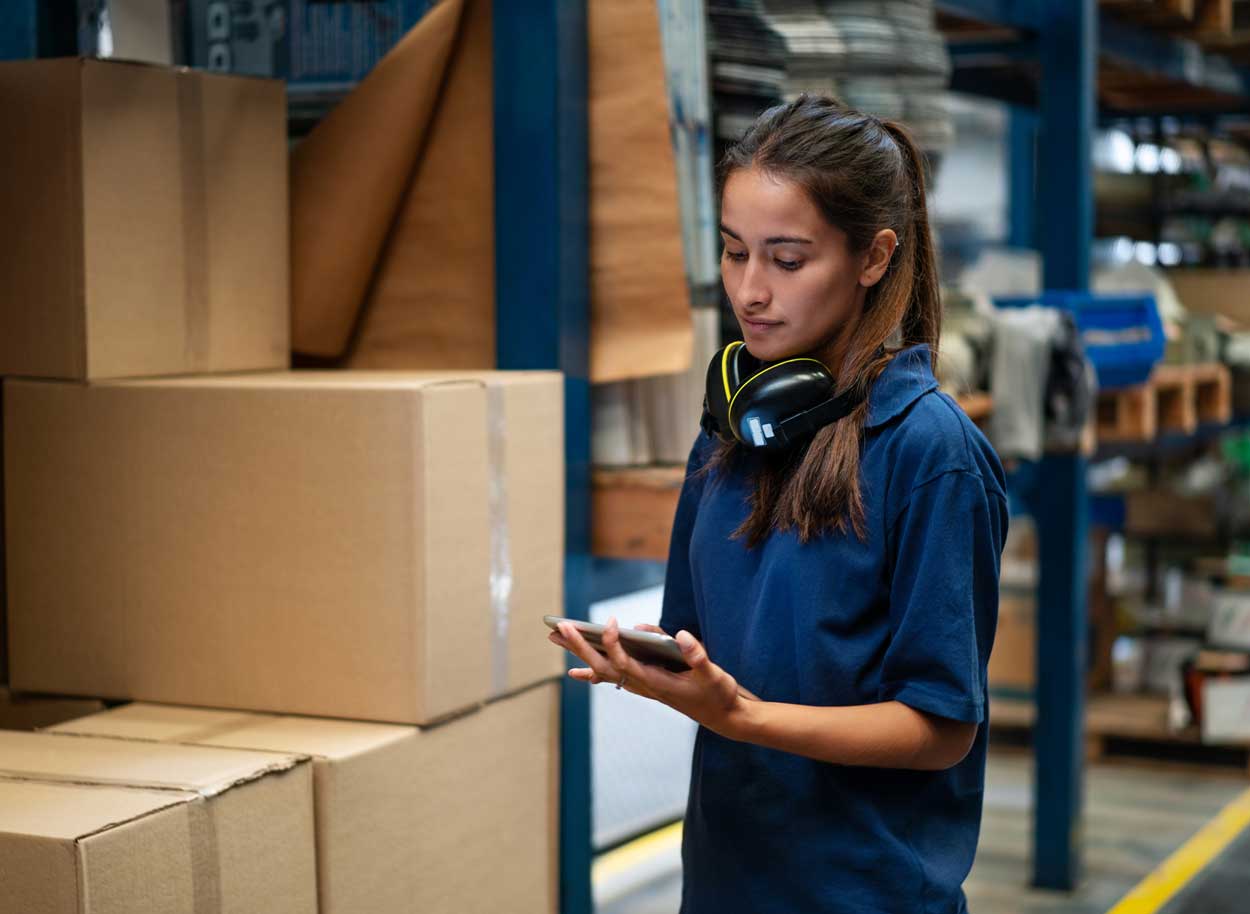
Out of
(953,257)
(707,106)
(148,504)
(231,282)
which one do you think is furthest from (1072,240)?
(953,257)

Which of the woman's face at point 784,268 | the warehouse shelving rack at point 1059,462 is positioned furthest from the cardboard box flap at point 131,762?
the warehouse shelving rack at point 1059,462

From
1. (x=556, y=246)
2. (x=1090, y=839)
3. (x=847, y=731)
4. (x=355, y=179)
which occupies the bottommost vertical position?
(x=1090, y=839)

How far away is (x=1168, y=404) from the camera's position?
18.8 feet

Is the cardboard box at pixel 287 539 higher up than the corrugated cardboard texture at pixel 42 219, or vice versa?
the corrugated cardboard texture at pixel 42 219

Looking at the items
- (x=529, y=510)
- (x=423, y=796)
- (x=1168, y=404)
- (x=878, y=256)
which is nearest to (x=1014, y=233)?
(x=1168, y=404)

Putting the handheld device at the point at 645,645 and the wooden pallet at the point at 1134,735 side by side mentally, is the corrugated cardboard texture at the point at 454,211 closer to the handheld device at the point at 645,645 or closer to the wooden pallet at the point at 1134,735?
the handheld device at the point at 645,645

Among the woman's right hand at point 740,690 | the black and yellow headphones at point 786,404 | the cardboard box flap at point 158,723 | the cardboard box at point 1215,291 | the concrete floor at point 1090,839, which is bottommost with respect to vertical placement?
the concrete floor at point 1090,839

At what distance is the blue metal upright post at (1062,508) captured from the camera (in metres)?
5.10

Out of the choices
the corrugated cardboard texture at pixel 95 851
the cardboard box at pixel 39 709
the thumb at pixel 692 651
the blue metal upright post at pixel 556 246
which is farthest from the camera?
the blue metal upright post at pixel 556 246

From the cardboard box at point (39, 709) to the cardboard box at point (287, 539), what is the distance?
0.13 feet

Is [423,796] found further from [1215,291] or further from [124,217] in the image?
[1215,291]

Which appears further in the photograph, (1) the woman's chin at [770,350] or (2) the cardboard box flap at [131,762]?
(2) the cardboard box flap at [131,762]

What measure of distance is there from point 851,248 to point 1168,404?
4296 millimetres

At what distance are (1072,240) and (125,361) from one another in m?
3.30
